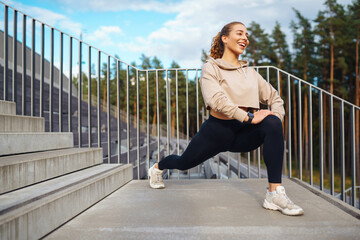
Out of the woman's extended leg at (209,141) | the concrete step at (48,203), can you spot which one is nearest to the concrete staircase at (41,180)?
the concrete step at (48,203)

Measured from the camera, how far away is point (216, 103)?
73.8 inches

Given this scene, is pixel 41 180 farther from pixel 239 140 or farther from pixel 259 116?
pixel 259 116

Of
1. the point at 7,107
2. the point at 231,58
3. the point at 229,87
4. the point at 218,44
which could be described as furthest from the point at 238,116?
the point at 7,107

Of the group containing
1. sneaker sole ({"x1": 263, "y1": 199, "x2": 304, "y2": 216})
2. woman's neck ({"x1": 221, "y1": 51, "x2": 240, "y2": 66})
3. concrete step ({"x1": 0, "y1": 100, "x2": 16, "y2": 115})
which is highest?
woman's neck ({"x1": 221, "y1": 51, "x2": 240, "y2": 66})

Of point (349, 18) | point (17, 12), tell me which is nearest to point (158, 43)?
point (349, 18)

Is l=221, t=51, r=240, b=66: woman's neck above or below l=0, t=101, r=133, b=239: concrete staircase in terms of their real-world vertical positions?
above

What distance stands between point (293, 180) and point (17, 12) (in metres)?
3.58

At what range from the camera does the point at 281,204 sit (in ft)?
5.89

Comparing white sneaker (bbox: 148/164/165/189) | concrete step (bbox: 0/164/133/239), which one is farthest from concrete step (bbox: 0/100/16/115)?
white sneaker (bbox: 148/164/165/189)

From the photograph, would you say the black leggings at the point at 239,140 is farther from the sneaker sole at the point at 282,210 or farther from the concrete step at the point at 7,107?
the concrete step at the point at 7,107

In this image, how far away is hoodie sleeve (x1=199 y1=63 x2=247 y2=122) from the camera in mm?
1834

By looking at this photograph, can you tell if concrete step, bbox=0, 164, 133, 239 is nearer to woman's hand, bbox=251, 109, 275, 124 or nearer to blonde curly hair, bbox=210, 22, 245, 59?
woman's hand, bbox=251, 109, 275, 124

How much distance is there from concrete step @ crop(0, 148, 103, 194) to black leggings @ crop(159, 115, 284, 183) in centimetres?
93

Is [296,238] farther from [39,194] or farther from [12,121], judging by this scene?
[12,121]
